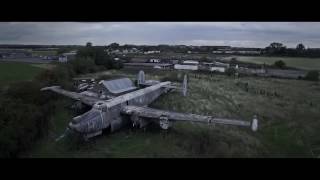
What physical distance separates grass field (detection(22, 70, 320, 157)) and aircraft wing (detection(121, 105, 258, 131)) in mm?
233

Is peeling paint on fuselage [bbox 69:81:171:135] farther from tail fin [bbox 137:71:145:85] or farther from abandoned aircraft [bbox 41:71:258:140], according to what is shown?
tail fin [bbox 137:71:145:85]

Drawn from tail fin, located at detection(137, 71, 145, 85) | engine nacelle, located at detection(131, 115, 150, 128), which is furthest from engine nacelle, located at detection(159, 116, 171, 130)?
tail fin, located at detection(137, 71, 145, 85)

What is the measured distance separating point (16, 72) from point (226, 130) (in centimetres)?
446

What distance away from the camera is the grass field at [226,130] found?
5.81m

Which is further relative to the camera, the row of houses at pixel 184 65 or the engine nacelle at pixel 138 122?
the row of houses at pixel 184 65

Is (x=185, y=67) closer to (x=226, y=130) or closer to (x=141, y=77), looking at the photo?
(x=141, y=77)

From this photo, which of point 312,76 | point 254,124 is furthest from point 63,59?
point 312,76

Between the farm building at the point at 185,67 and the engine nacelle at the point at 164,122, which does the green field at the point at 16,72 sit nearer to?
the engine nacelle at the point at 164,122

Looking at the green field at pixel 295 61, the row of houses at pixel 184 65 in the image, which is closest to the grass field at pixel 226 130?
the row of houses at pixel 184 65

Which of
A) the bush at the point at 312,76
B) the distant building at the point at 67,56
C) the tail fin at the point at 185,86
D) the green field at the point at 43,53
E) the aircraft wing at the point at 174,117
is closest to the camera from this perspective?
the aircraft wing at the point at 174,117

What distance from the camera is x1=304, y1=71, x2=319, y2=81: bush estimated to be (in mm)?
6961
